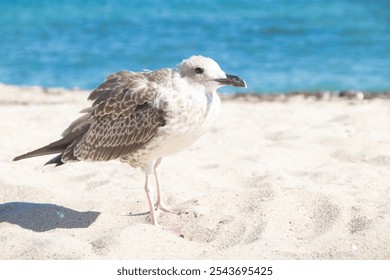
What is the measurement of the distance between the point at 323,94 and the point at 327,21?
36.5 ft

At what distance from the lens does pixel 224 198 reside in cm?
582

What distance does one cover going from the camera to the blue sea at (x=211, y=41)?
52.3 feet

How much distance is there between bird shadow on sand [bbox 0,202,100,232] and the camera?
18.1 ft

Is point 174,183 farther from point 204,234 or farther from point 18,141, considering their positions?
point 18,141

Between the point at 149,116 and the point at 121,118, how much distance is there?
1.22 ft

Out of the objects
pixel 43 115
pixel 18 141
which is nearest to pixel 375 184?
pixel 18 141

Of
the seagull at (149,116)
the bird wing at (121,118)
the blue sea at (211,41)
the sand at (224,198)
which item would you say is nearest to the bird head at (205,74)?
the seagull at (149,116)

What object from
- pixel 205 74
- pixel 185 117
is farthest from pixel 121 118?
pixel 205 74

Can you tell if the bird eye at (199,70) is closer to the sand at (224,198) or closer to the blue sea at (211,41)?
the sand at (224,198)

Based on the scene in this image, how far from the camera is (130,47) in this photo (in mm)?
19172

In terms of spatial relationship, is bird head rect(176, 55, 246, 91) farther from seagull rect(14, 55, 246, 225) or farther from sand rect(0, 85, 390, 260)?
sand rect(0, 85, 390, 260)

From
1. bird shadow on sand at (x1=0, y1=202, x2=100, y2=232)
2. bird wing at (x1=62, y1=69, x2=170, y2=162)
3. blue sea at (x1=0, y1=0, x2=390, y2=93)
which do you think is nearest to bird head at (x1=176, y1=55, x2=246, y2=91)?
bird wing at (x1=62, y1=69, x2=170, y2=162)

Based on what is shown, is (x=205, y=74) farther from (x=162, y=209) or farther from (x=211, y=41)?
(x=211, y=41)

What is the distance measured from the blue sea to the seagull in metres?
8.50
